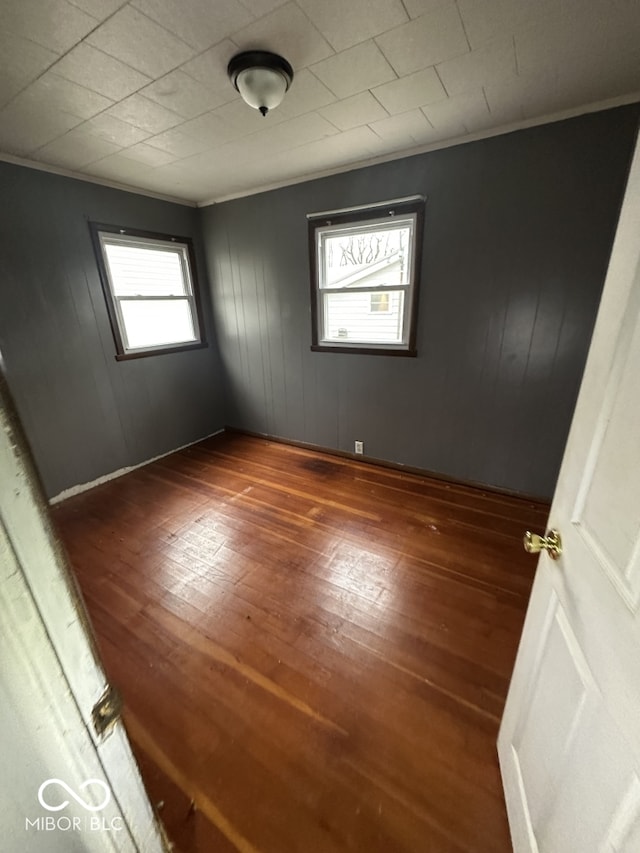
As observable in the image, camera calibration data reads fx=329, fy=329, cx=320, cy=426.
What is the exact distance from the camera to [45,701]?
0.45 meters

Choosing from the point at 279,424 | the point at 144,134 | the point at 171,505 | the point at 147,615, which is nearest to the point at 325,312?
the point at 279,424

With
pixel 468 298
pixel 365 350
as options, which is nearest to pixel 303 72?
pixel 468 298

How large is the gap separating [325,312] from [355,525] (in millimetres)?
1903

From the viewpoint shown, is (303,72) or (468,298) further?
(468,298)

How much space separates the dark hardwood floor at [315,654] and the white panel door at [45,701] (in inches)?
28.2

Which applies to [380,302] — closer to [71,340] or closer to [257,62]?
[257,62]

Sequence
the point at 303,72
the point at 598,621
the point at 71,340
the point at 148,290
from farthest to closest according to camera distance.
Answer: the point at 148,290
the point at 71,340
the point at 303,72
the point at 598,621

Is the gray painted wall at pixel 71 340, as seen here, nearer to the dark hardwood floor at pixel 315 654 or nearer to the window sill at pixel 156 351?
the window sill at pixel 156 351

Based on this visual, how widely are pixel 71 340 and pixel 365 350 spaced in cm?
243

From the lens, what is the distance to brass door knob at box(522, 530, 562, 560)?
2.61 feet

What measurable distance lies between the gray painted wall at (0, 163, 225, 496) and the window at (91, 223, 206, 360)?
0.08 meters

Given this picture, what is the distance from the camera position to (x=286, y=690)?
52.9 inches

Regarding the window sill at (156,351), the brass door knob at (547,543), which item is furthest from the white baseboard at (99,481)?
the brass door knob at (547,543)

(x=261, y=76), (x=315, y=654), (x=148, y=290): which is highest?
(x=261, y=76)
